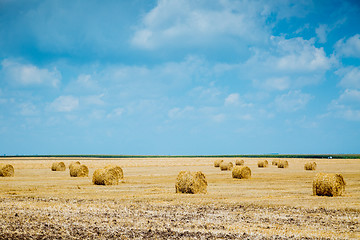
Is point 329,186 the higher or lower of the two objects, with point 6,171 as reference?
lower

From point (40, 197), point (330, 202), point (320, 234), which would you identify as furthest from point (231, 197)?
point (40, 197)

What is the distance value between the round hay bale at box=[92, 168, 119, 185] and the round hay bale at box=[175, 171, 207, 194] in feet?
22.9

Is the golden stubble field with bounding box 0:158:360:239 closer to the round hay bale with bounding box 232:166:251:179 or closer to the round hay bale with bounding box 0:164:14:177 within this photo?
the round hay bale with bounding box 232:166:251:179

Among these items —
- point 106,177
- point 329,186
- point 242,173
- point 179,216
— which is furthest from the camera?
point 242,173

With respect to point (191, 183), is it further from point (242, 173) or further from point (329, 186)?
point (242, 173)

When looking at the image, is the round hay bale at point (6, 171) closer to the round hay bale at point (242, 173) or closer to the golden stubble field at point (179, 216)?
the golden stubble field at point (179, 216)

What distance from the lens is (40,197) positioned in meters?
19.1

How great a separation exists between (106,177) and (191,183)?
7.98 meters

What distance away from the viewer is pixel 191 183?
21.2 m

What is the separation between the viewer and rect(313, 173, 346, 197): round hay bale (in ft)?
65.3

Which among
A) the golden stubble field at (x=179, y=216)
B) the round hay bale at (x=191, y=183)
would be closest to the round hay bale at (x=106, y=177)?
the golden stubble field at (x=179, y=216)

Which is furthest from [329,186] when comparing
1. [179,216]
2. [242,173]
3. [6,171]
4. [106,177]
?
[6,171]

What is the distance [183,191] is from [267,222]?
8.94 metres

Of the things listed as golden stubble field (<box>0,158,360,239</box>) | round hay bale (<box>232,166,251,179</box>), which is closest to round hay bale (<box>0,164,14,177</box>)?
golden stubble field (<box>0,158,360,239</box>)
